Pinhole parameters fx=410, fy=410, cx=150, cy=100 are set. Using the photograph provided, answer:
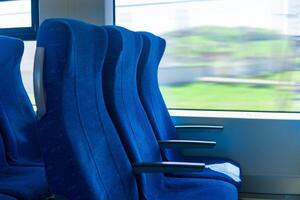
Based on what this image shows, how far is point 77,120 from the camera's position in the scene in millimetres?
1312

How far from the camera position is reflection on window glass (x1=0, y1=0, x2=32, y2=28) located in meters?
3.08

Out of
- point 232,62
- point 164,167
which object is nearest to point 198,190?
point 164,167

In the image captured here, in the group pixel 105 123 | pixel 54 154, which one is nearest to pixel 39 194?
pixel 105 123

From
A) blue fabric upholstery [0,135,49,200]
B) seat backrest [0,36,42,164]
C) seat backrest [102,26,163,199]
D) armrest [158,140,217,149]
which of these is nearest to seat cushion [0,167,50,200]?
blue fabric upholstery [0,135,49,200]

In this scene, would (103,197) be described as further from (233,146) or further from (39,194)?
(233,146)

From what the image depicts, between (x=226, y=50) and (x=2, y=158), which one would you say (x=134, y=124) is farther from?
(x=226, y=50)

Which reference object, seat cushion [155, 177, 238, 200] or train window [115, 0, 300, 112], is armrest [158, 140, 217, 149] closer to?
seat cushion [155, 177, 238, 200]

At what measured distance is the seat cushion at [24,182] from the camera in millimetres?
1753

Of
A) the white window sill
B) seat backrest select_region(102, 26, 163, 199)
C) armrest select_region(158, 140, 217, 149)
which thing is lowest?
armrest select_region(158, 140, 217, 149)

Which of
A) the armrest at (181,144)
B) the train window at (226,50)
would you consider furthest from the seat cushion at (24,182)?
the train window at (226,50)

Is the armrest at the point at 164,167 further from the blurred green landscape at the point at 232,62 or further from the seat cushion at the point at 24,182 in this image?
the blurred green landscape at the point at 232,62

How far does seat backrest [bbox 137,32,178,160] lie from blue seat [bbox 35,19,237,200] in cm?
70

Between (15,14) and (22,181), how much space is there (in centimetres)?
166

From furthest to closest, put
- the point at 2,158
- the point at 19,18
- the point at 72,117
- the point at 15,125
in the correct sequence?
1. the point at 19,18
2. the point at 15,125
3. the point at 2,158
4. the point at 72,117
